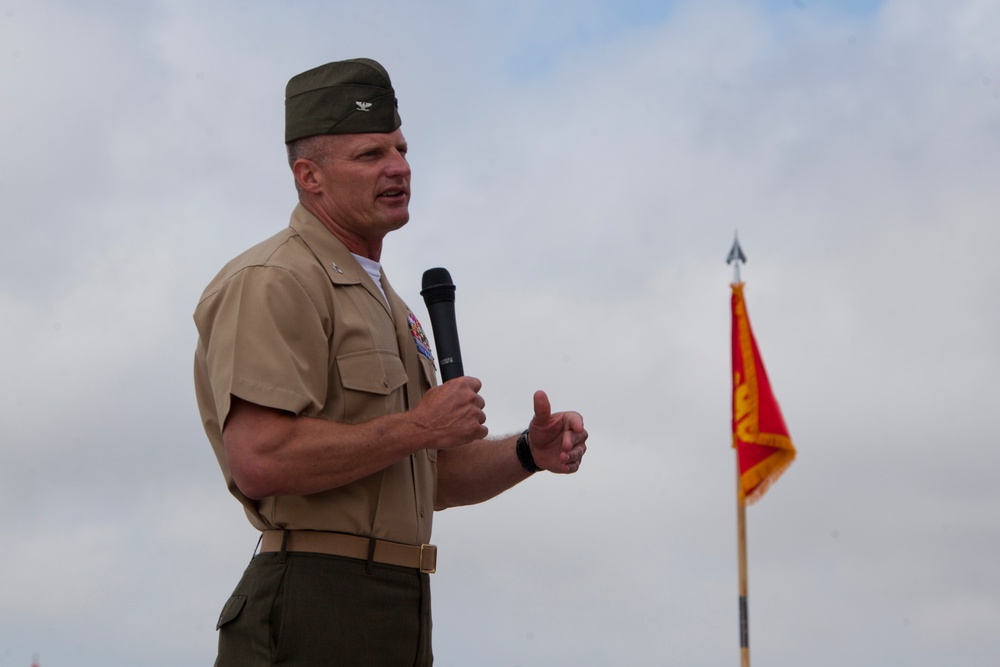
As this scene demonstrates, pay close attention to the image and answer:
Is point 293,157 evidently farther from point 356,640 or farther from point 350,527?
point 356,640

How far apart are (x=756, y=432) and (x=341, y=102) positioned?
46.8ft

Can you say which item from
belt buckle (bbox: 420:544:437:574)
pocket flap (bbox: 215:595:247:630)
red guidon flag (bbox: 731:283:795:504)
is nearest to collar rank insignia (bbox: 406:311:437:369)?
belt buckle (bbox: 420:544:437:574)

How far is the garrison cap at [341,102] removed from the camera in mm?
3970

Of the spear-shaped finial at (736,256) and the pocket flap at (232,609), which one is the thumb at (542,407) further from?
the spear-shaped finial at (736,256)

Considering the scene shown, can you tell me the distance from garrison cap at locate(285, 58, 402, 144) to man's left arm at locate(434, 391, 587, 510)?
1.09 meters

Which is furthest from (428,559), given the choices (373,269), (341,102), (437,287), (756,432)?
(756,432)

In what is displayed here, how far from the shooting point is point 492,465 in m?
4.28

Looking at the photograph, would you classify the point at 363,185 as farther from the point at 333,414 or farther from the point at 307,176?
the point at 333,414

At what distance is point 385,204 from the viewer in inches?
155

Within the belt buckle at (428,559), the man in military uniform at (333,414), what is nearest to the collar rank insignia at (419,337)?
the man in military uniform at (333,414)

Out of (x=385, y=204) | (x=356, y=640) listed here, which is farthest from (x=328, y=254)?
(x=356, y=640)

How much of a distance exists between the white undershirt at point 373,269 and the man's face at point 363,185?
9 centimetres

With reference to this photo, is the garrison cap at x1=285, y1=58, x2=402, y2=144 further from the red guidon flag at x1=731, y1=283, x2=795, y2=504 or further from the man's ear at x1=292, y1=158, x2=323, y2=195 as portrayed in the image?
the red guidon flag at x1=731, y1=283, x2=795, y2=504

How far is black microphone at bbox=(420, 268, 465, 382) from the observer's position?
147 inches
